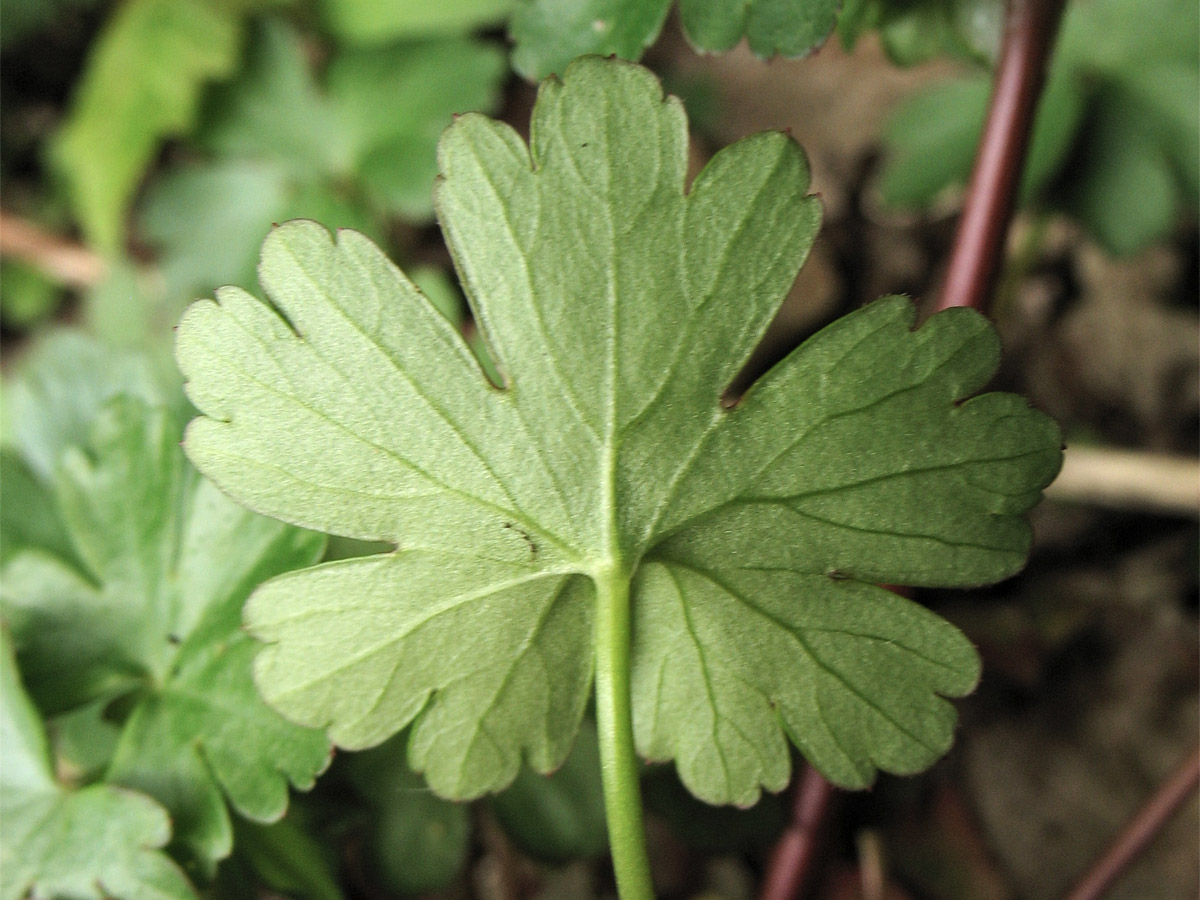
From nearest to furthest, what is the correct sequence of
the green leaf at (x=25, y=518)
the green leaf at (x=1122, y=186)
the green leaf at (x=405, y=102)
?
the green leaf at (x=25, y=518), the green leaf at (x=1122, y=186), the green leaf at (x=405, y=102)

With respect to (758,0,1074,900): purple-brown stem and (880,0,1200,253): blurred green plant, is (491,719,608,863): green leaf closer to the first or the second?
(758,0,1074,900): purple-brown stem

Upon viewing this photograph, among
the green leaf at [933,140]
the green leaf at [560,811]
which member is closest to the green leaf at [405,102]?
the green leaf at [933,140]

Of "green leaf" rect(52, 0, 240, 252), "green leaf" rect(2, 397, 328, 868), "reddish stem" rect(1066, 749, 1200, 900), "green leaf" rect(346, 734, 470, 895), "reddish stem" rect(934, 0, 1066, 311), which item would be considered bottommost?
"reddish stem" rect(1066, 749, 1200, 900)

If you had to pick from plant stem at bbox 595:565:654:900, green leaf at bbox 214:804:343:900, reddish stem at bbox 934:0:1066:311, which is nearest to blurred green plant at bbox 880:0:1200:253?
reddish stem at bbox 934:0:1066:311

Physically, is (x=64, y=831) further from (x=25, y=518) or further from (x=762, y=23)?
(x=762, y=23)

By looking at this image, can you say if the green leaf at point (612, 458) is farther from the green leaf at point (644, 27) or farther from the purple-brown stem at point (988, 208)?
the purple-brown stem at point (988, 208)
